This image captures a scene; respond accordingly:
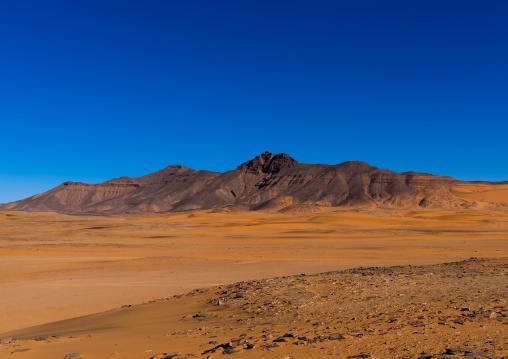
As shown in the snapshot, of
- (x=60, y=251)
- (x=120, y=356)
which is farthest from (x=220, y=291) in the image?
(x=60, y=251)

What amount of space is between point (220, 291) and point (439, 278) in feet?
20.3

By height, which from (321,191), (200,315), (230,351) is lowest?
(200,315)

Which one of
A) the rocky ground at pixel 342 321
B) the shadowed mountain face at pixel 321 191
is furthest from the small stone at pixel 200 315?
the shadowed mountain face at pixel 321 191

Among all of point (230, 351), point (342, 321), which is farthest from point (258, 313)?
point (230, 351)

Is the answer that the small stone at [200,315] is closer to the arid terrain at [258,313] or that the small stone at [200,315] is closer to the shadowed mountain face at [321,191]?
the arid terrain at [258,313]

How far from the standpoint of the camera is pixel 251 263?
2311 cm

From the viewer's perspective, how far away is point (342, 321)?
786 cm

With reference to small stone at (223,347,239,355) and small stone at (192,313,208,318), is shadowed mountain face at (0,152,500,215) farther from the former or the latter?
small stone at (223,347,239,355)

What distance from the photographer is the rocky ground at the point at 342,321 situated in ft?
20.3

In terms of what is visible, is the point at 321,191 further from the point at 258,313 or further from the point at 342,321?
the point at 342,321

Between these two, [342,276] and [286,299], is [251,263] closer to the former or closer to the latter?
[342,276]

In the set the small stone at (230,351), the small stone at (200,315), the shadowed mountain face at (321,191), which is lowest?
the small stone at (200,315)

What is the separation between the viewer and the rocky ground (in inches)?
244

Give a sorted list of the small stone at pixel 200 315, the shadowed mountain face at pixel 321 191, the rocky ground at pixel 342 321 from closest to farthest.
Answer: the rocky ground at pixel 342 321 < the small stone at pixel 200 315 < the shadowed mountain face at pixel 321 191
